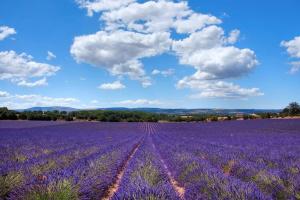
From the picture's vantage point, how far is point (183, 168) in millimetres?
9492

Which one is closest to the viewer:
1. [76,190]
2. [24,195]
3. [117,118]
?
[24,195]

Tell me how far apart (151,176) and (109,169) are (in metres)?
1.97

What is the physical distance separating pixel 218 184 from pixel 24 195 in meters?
2.77

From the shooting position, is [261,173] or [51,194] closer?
[51,194]

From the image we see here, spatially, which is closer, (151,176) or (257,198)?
(257,198)

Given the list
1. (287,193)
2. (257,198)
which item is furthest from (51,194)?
(287,193)

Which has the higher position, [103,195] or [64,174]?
[64,174]

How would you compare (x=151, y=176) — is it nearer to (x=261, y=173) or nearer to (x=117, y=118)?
(x=261, y=173)

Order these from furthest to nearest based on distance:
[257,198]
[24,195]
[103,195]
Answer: [103,195] → [24,195] → [257,198]

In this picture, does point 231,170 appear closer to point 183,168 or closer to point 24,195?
point 183,168

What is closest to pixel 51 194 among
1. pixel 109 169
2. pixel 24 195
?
pixel 24 195

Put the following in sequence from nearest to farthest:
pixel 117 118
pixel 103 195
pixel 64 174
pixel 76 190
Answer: pixel 76 190
pixel 64 174
pixel 103 195
pixel 117 118

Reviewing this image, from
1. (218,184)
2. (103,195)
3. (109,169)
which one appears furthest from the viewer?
(109,169)

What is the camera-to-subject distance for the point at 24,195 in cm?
516
